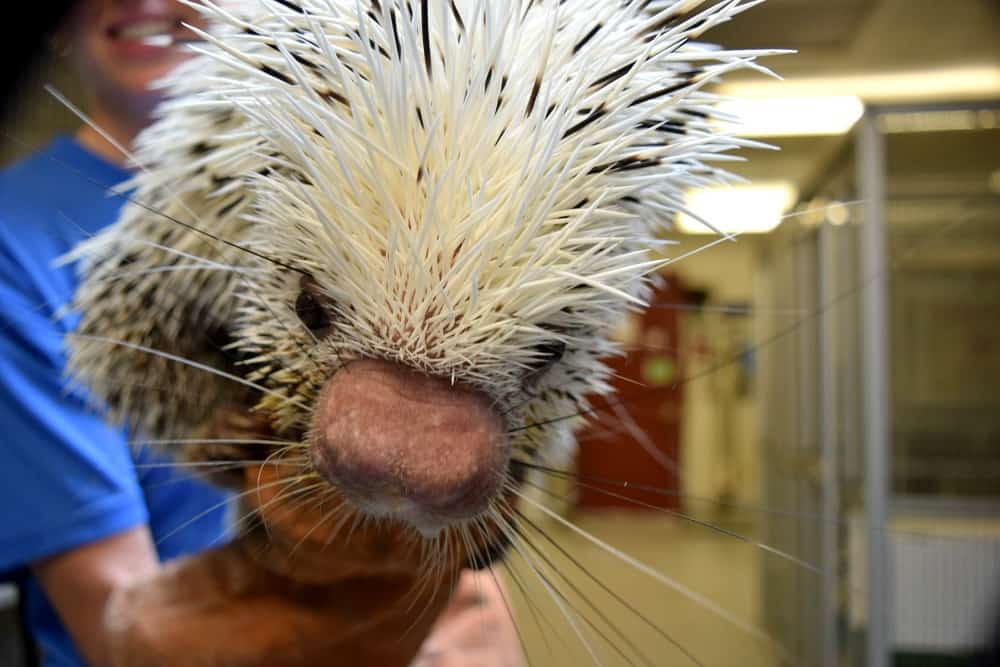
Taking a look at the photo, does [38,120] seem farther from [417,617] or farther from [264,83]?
[417,617]

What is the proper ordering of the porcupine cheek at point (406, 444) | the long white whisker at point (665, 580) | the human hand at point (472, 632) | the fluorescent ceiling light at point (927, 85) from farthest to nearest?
the fluorescent ceiling light at point (927, 85) < the human hand at point (472, 632) < the long white whisker at point (665, 580) < the porcupine cheek at point (406, 444)

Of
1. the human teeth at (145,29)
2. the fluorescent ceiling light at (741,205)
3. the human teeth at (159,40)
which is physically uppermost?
the human teeth at (145,29)

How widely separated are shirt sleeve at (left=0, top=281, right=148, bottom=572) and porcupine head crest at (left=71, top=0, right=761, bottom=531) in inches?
6.5

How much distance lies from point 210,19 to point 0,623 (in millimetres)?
528

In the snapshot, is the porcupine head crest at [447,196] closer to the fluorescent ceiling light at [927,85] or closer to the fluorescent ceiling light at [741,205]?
the fluorescent ceiling light at [741,205]

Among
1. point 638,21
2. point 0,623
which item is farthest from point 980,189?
point 0,623

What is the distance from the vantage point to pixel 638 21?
1.35ft

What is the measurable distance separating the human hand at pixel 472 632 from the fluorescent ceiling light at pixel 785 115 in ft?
1.17

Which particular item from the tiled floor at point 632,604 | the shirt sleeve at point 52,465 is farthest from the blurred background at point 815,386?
the shirt sleeve at point 52,465

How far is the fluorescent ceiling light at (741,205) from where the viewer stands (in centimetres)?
47

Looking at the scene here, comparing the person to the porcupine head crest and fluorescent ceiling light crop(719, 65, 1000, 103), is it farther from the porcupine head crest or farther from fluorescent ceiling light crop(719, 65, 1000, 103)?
fluorescent ceiling light crop(719, 65, 1000, 103)

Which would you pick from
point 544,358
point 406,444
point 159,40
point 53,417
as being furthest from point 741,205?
point 53,417

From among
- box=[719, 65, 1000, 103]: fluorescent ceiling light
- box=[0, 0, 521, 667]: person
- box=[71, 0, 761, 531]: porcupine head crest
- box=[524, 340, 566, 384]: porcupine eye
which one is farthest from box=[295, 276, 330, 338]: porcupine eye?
box=[719, 65, 1000, 103]: fluorescent ceiling light

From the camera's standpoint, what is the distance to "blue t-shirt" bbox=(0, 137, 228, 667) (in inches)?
21.1
